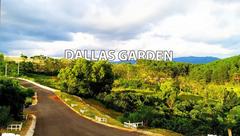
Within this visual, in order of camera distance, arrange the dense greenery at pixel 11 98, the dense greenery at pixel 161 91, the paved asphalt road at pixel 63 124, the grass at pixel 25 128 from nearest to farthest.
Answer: the grass at pixel 25 128, the paved asphalt road at pixel 63 124, the dense greenery at pixel 11 98, the dense greenery at pixel 161 91

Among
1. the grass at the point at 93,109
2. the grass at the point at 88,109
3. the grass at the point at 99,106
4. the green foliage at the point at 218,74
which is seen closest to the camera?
the grass at the point at 93,109

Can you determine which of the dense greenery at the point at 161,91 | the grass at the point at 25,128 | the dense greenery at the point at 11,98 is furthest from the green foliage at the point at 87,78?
the dense greenery at the point at 11,98

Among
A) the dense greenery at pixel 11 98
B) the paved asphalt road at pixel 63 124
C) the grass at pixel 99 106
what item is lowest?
the grass at pixel 99 106

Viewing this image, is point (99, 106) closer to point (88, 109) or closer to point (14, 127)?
point (88, 109)

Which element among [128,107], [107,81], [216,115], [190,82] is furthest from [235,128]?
[190,82]

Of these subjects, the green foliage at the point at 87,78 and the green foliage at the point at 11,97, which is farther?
the green foliage at the point at 87,78

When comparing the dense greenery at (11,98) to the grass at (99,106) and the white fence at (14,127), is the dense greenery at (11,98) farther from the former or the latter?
the grass at (99,106)

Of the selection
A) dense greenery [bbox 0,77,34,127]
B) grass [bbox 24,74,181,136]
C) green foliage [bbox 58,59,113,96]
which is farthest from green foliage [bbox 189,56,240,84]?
dense greenery [bbox 0,77,34,127]

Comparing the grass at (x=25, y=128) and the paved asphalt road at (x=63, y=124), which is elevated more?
the grass at (x=25, y=128)

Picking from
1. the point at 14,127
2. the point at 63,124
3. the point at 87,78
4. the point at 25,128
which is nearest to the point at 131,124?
the point at 63,124
